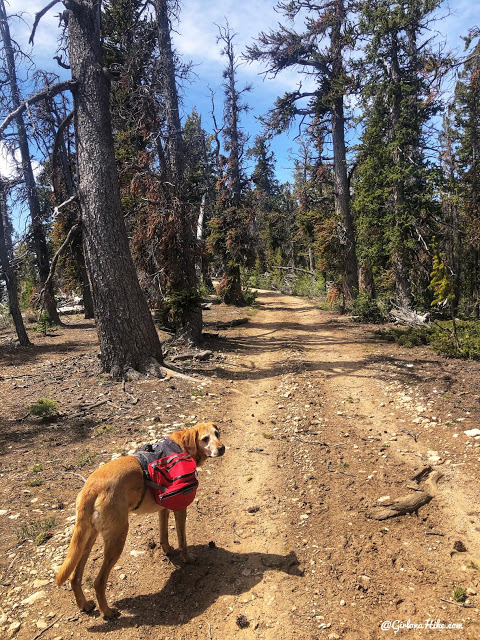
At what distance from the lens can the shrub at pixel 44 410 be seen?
704cm

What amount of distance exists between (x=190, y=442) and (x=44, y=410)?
447cm

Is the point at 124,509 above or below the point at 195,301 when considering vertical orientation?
below

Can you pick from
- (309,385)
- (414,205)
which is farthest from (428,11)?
(309,385)

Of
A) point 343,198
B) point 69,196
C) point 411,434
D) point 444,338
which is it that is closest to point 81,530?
point 411,434

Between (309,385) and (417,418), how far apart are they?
2699mm

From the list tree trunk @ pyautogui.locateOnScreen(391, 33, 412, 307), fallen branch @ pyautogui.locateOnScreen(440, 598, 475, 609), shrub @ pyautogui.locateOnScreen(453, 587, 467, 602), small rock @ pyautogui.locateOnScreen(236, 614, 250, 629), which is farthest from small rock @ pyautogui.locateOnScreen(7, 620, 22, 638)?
tree trunk @ pyautogui.locateOnScreen(391, 33, 412, 307)

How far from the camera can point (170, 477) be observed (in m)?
3.46

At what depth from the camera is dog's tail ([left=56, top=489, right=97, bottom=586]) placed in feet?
10.2

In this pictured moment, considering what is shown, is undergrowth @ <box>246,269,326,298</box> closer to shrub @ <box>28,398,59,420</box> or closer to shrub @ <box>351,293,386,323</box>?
shrub @ <box>351,293,386,323</box>

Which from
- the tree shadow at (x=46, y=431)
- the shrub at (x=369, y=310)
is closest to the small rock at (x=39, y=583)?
the tree shadow at (x=46, y=431)

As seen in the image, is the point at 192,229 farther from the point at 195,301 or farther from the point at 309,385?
the point at 309,385

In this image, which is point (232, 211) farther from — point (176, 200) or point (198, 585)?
point (198, 585)

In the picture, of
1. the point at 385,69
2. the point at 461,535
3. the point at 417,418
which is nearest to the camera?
the point at 461,535

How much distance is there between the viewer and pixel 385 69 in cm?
1524
